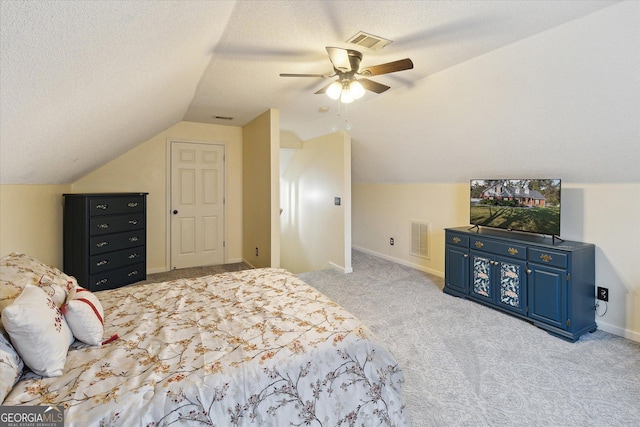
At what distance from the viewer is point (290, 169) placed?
21.6 ft

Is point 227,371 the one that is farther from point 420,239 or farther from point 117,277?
point 420,239

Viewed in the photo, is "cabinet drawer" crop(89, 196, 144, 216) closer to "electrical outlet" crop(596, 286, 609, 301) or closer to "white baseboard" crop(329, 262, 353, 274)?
"white baseboard" crop(329, 262, 353, 274)

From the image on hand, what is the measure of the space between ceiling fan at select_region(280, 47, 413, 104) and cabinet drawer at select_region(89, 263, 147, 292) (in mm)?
3085

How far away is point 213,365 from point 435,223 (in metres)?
4.04

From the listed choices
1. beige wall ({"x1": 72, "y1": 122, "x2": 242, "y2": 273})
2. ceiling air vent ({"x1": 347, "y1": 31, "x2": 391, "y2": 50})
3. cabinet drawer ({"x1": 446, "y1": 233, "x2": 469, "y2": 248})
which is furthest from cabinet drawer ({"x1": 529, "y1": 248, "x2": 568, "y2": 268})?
beige wall ({"x1": 72, "y1": 122, "x2": 242, "y2": 273})

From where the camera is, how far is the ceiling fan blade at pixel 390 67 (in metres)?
2.24

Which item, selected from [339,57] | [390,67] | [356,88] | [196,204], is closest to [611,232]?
[390,67]

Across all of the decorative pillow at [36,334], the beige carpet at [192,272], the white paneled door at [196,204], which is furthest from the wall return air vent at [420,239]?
the decorative pillow at [36,334]

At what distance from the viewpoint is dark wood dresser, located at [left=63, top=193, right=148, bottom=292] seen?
3484mm

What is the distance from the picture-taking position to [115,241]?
150 inches

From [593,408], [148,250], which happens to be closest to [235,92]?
[148,250]

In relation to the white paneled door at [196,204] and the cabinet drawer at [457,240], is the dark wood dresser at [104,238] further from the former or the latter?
the cabinet drawer at [457,240]

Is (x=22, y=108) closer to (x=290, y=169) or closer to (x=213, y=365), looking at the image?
(x=213, y=365)

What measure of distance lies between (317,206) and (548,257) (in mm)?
3527
